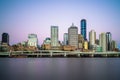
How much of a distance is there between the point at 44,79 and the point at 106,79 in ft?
42.9

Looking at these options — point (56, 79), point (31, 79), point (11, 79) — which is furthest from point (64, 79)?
point (11, 79)

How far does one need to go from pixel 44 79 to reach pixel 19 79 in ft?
17.0

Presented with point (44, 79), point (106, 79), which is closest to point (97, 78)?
point (106, 79)

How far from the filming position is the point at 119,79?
53.6 meters

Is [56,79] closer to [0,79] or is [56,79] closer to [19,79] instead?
[19,79]

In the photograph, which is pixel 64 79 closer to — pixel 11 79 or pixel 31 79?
pixel 31 79

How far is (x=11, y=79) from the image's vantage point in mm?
53000

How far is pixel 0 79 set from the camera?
53000 mm

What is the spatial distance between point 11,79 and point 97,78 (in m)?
18.3

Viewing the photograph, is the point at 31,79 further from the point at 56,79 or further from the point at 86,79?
the point at 86,79

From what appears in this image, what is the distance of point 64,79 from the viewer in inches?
2109

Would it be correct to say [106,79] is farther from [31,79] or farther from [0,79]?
[0,79]

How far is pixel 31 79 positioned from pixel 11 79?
13.7 ft

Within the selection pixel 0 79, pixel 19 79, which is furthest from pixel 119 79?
pixel 0 79
